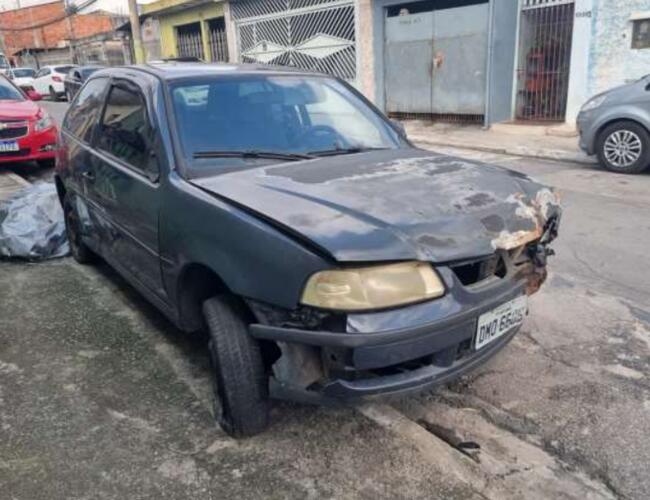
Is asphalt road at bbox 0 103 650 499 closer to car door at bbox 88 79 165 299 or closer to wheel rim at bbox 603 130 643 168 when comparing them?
car door at bbox 88 79 165 299

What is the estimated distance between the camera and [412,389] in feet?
7.70

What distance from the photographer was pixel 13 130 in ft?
28.8

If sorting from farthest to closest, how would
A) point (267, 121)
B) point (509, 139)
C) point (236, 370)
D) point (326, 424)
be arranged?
1. point (509, 139)
2. point (267, 121)
3. point (326, 424)
4. point (236, 370)

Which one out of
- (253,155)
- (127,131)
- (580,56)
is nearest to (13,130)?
(127,131)

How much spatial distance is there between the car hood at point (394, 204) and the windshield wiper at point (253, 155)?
0.32ft

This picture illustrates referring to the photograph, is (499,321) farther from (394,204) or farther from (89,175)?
(89,175)

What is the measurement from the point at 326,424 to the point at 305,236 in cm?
104

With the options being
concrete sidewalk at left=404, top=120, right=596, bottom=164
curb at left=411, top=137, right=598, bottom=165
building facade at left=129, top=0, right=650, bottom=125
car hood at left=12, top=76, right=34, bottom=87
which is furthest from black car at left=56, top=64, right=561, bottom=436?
car hood at left=12, top=76, right=34, bottom=87

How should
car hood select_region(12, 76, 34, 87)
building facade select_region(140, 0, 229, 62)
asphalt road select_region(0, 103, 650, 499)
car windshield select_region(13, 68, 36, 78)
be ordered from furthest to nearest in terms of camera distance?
1. car windshield select_region(13, 68, 36, 78)
2. car hood select_region(12, 76, 34, 87)
3. building facade select_region(140, 0, 229, 62)
4. asphalt road select_region(0, 103, 650, 499)

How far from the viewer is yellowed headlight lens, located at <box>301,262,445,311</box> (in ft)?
7.26

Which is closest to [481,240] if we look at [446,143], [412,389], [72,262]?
[412,389]

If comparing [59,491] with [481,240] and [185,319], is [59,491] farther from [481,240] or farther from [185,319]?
[481,240]

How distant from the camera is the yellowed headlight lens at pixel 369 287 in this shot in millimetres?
2213

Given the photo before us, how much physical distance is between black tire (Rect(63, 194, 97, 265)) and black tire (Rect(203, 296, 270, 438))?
284 cm
